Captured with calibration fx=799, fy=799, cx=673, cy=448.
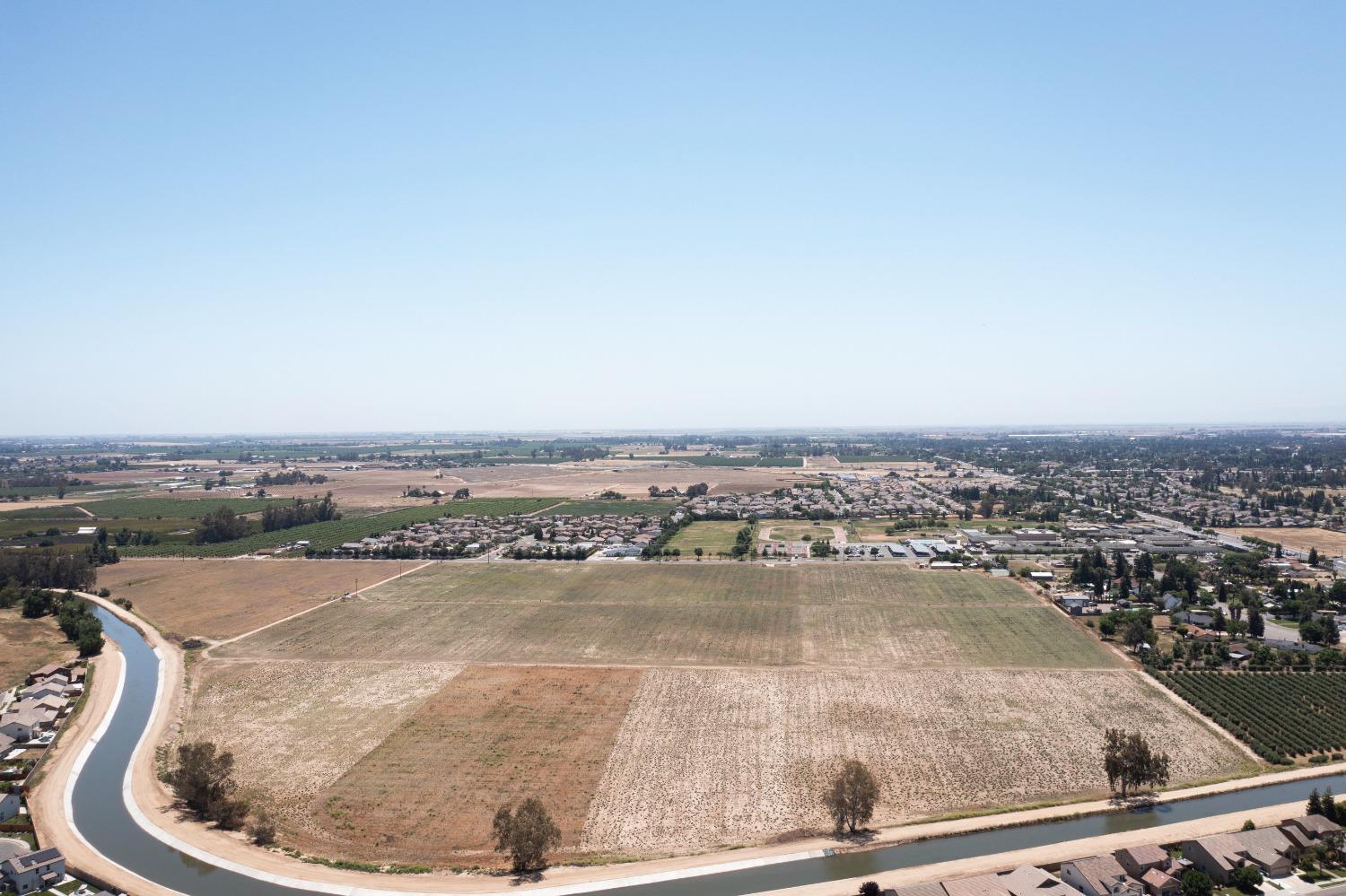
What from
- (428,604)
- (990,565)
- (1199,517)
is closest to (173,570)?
(428,604)

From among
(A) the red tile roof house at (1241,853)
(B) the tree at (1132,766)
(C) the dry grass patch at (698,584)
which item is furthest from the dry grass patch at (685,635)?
(A) the red tile roof house at (1241,853)

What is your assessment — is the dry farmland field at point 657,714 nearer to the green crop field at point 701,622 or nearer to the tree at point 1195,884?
the green crop field at point 701,622

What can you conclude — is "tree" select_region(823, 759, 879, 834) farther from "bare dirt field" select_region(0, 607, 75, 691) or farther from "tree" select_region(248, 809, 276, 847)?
"bare dirt field" select_region(0, 607, 75, 691)

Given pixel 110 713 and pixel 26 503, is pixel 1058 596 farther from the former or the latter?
pixel 26 503

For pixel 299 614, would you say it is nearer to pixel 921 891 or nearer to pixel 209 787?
pixel 209 787

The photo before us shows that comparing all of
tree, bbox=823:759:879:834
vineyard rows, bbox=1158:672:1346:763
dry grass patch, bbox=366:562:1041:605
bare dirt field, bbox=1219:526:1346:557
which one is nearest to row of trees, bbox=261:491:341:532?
dry grass patch, bbox=366:562:1041:605
